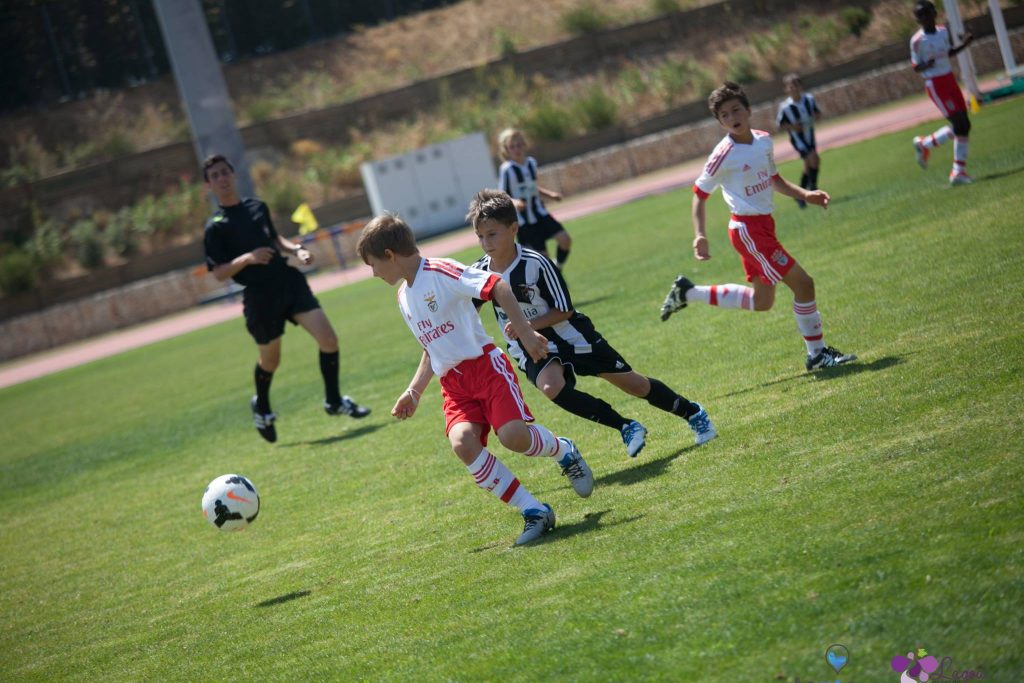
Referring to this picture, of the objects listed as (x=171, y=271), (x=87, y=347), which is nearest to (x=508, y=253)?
(x=87, y=347)

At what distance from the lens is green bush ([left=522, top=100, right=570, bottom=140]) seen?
1460 inches

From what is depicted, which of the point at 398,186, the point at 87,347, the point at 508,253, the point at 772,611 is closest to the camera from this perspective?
the point at 772,611

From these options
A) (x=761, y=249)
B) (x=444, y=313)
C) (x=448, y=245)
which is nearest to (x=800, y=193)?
(x=761, y=249)

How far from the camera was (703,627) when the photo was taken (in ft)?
12.6

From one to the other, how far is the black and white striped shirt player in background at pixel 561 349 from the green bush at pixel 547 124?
3141cm

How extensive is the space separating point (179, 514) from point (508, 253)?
3.79 metres

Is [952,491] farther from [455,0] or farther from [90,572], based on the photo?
[455,0]

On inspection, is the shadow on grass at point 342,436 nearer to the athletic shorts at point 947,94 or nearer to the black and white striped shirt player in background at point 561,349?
the black and white striped shirt player in background at point 561,349

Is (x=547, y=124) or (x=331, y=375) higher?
(x=547, y=124)

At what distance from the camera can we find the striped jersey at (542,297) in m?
6.19

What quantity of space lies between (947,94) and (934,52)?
1.88 ft

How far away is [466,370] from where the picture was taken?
567cm

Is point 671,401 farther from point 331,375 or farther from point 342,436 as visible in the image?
point 331,375

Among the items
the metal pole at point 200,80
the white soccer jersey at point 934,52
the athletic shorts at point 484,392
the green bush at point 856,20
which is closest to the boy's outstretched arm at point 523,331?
the athletic shorts at point 484,392
